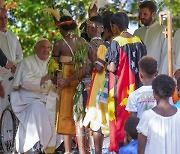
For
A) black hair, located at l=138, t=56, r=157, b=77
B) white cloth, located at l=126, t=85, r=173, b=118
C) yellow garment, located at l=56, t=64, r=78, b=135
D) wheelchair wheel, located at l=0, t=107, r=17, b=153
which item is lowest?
wheelchair wheel, located at l=0, t=107, r=17, b=153

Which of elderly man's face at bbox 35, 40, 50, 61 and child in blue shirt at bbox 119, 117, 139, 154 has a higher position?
elderly man's face at bbox 35, 40, 50, 61

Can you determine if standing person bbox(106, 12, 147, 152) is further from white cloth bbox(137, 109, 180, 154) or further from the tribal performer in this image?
white cloth bbox(137, 109, 180, 154)

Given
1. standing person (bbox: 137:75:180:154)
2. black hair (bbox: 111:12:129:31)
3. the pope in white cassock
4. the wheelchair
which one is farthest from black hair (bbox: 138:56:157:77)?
the wheelchair

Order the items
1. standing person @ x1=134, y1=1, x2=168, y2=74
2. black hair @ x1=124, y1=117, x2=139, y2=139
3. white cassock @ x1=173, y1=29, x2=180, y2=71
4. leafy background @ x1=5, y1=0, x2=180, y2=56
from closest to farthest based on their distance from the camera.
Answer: black hair @ x1=124, y1=117, x2=139, y2=139
standing person @ x1=134, y1=1, x2=168, y2=74
white cassock @ x1=173, y1=29, x2=180, y2=71
leafy background @ x1=5, y1=0, x2=180, y2=56

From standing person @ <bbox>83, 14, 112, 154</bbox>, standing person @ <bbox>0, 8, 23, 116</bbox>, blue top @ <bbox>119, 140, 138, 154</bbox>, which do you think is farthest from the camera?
standing person @ <bbox>0, 8, 23, 116</bbox>

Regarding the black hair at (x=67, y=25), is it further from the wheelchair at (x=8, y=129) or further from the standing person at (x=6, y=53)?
the wheelchair at (x=8, y=129)

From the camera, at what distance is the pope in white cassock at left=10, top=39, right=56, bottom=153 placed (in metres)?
8.62

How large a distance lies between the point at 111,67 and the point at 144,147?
170 centimetres

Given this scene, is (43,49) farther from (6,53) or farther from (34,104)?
(6,53)

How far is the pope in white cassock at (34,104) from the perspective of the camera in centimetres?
862

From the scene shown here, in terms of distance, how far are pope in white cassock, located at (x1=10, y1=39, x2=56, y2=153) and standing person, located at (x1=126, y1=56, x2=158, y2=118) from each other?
10.2ft

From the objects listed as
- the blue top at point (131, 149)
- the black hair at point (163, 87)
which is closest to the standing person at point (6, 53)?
the blue top at point (131, 149)

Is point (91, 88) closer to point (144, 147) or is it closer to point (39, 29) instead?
point (144, 147)

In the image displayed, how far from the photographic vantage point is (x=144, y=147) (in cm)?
506
